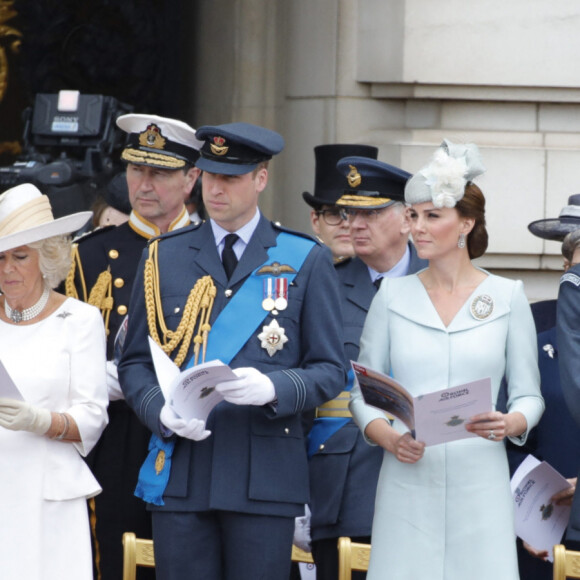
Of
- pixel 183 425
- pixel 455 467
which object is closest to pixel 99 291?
pixel 183 425

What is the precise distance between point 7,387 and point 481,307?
1.32 meters

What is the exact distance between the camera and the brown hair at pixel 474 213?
13.9 ft

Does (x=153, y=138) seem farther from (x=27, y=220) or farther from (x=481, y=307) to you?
(x=481, y=307)

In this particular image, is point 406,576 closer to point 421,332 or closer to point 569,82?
point 421,332

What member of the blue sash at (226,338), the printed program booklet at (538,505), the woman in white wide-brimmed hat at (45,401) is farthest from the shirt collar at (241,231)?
the printed program booklet at (538,505)

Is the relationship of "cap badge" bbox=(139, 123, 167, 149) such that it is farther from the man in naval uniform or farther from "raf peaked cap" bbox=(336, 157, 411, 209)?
"raf peaked cap" bbox=(336, 157, 411, 209)

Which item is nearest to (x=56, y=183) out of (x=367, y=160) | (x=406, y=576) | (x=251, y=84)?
(x=251, y=84)

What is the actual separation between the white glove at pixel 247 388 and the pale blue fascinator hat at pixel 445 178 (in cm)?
65

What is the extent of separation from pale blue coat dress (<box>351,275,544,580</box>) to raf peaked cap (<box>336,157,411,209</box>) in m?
0.96

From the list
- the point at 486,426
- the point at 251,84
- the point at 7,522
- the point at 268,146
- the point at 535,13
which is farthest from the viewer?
the point at 251,84

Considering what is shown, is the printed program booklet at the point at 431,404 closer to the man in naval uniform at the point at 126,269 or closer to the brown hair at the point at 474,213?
the brown hair at the point at 474,213

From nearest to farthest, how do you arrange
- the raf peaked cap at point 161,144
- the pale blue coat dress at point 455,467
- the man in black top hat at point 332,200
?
the pale blue coat dress at point 455,467
the raf peaked cap at point 161,144
the man in black top hat at point 332,200

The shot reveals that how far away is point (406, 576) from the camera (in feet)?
13.5

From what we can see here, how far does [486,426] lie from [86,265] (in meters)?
1.81
